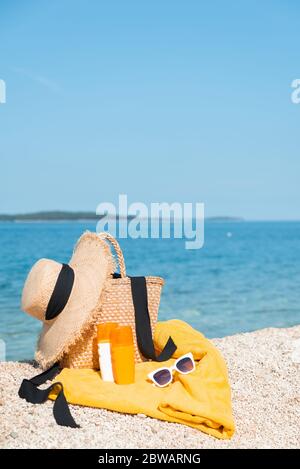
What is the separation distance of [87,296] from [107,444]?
4.65 ft

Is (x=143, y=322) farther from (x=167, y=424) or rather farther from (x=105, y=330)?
(x=167, y=424)

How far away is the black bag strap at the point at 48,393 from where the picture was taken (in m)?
3.88

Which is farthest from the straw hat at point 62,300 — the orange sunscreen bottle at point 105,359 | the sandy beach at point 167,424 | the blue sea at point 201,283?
the blue sea at point 201,283

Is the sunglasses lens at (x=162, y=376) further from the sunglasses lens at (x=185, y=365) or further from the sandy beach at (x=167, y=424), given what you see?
the sandy beach at (x=167, y=424)

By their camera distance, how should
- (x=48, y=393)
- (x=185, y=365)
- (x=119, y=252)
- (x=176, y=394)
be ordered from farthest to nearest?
(x=119, y=252) < (x=185, y=365) < (x=48, y=393) < (x=176, y=394)

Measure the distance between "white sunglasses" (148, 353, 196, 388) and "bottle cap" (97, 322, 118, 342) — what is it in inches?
18.4

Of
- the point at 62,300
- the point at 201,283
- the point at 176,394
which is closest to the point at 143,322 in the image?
the point at 62,300

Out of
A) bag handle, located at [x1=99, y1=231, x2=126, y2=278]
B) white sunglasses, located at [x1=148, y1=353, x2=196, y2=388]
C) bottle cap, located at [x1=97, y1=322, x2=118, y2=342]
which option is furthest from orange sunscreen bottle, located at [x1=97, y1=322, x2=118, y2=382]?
bag handle, located at [x1=99, y1=231, x2=126, y2=278]

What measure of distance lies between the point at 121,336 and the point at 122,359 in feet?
0.63

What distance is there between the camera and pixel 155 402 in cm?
409

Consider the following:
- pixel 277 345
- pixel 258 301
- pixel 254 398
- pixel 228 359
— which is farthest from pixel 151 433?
pixel 258 301

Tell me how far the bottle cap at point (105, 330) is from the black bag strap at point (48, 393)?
1.51ft

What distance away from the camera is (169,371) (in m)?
4.39

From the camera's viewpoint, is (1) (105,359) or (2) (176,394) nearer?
(2) (176,394)
